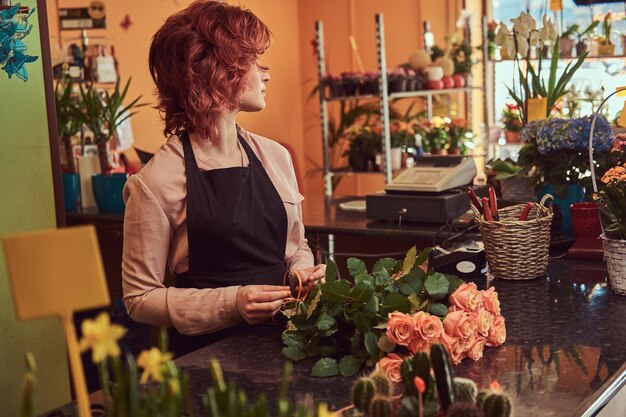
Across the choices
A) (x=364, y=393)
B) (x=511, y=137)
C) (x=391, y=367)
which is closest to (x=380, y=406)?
(x=364, y=393)

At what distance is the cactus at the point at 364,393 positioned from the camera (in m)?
1.17

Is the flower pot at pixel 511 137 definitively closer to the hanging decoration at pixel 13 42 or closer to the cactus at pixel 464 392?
the hanging decoration at pixel 13 42

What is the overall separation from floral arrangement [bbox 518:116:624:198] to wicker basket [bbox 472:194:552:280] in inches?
19.4

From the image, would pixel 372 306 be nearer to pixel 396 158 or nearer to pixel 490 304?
pixel 490 304

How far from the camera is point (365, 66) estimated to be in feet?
25.8

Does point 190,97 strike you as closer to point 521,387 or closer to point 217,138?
point 217,138

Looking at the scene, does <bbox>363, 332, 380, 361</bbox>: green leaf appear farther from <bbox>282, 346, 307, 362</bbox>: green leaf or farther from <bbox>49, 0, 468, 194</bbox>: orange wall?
<bbox>49, 0, 468, 194</bbox>: orange wall

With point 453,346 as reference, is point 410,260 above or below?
above

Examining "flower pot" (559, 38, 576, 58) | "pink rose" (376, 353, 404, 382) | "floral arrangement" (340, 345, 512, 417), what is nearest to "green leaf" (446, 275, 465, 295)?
"pink rose" (376, 353, 404, 382)

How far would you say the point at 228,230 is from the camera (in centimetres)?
215

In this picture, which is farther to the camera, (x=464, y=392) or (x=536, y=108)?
(x=536, y=108)

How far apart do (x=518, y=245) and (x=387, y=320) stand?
76 centimetres

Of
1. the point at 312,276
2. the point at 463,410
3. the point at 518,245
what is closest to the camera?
the point at 463,410

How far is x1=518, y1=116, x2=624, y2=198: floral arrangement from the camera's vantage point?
2715 millimetres
